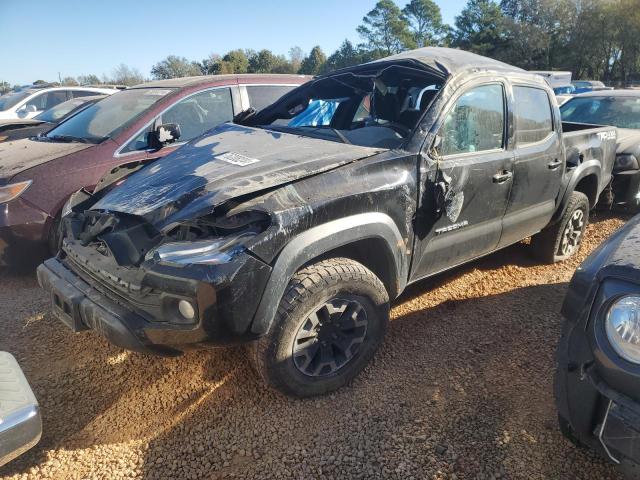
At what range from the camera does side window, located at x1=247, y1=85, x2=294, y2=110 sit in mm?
5351

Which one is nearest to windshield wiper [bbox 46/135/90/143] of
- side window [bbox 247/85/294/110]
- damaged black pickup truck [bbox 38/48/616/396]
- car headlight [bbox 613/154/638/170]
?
damaged black pickup truck [bbox 38/48/616/396]

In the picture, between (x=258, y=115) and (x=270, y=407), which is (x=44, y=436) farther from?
(x=258, y=115)

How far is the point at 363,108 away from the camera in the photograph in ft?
12.3

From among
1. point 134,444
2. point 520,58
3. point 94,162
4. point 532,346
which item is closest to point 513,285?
point 532,346

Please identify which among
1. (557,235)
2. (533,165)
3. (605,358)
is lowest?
(557,235)

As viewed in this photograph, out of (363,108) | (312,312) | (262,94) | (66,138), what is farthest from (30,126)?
(312,312)

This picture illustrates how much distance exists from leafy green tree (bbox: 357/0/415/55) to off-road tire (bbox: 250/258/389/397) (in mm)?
65303

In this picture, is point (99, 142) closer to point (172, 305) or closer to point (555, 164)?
point (172, 305)

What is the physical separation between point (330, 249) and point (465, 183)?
3.82 ft

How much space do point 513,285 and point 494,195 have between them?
3.89 ft

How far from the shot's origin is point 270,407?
2.59m

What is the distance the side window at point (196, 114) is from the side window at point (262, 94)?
297 mm

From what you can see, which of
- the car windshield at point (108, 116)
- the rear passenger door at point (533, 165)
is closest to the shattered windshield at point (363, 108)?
the rear passenger door at point (533, 165)

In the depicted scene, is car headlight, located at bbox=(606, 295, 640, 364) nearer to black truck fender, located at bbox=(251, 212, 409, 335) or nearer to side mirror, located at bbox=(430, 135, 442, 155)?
black truck fender, located at bbox=(251, 212, 409, 335)
